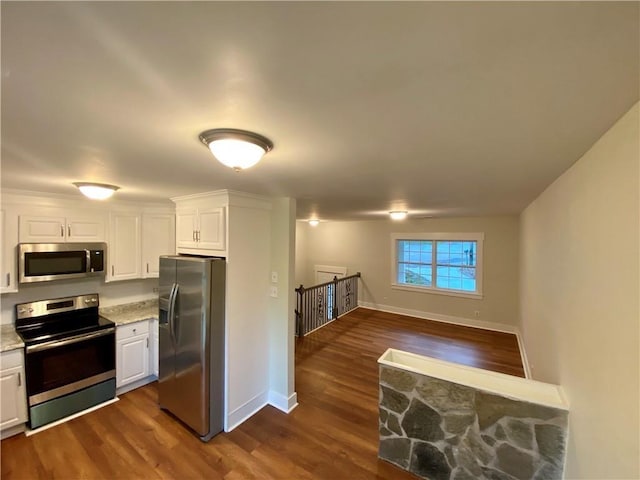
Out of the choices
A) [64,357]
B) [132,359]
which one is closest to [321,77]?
[64,357]

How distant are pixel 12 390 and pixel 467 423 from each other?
12.7ft

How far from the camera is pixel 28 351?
2.57 metres

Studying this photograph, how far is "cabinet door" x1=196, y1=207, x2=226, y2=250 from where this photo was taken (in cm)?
272

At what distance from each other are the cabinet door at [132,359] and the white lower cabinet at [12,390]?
75cm

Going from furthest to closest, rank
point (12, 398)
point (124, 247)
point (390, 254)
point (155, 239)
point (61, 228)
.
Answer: point (390, 254) → point (155, 239) → point (124, 247) → point (61, 228) → point (12, 398)

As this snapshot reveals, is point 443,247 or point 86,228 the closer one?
point 86,228

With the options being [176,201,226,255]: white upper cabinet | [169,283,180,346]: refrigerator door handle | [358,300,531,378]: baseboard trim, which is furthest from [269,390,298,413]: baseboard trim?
[358,300,531,378]: baseboard trim

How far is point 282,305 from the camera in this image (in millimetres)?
3088

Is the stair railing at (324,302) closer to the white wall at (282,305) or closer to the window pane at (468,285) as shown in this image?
the white wall at (282,305)

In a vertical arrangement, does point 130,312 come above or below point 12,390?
above

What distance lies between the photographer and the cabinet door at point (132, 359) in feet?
10.5

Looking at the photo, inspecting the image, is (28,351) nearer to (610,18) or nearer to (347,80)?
(347,80)

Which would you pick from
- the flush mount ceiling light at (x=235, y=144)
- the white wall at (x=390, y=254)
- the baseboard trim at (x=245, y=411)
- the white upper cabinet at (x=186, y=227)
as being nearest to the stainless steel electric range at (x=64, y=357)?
the white upper cabinet at (x=186, y=227)

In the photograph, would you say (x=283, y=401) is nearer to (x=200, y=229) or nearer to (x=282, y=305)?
(x=282, y=305)
